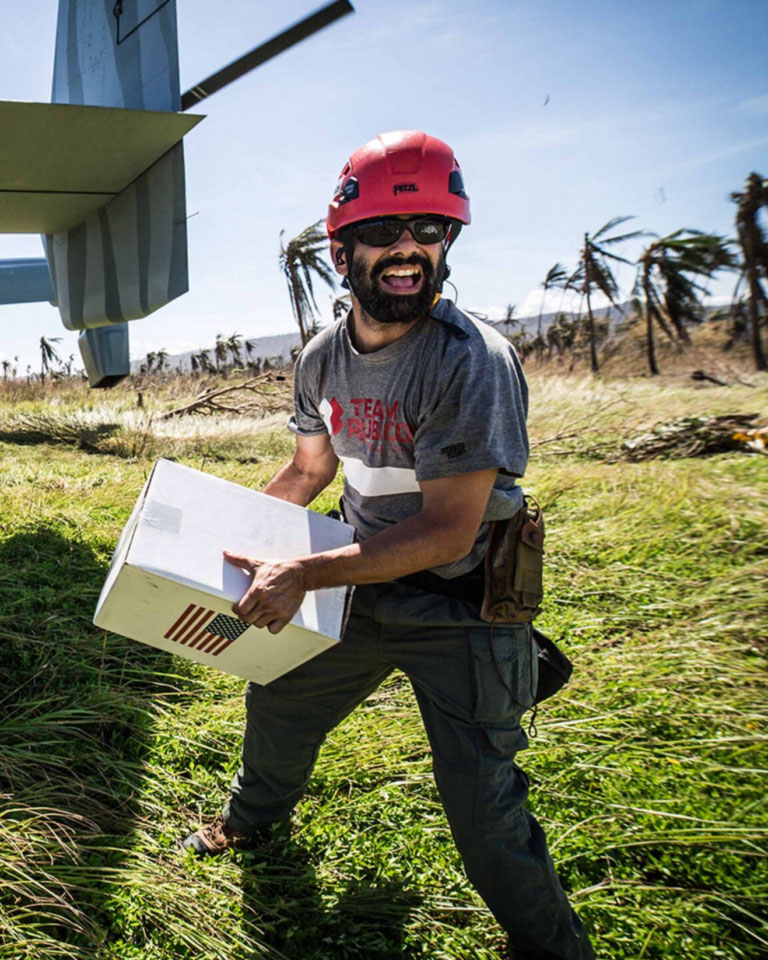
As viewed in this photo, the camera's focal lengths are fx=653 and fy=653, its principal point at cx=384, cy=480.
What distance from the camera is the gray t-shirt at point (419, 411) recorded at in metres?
1.73

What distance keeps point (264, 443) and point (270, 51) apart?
573 cm

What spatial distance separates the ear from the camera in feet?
6.77

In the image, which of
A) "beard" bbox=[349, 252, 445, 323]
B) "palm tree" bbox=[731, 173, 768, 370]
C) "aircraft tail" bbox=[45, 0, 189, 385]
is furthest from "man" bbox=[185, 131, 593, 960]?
"palm tree" bbox=[731, 173, 768, 370]

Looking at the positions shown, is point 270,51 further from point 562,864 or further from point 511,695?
point 562,864

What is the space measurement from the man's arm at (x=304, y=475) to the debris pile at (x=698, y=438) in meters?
6.61

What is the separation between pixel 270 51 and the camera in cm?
399

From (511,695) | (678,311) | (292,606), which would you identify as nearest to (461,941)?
(511,695)

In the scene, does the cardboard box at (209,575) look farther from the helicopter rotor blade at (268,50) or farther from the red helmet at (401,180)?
the helicopter rotor blade at (268,50)

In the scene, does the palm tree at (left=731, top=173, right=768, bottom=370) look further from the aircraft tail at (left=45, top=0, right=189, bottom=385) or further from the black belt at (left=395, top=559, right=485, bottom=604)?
the black belt at (left=395, top=559, right=485, bottom=604)

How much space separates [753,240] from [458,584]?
56.1ft

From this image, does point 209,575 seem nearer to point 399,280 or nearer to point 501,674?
point 501,674

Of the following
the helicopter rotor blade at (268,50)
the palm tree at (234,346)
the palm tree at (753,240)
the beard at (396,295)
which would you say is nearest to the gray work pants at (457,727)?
the beard at (396,295)

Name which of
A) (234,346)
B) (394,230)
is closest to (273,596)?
(394,230)

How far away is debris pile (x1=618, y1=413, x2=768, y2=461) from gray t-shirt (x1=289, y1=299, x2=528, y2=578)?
6770 mm
